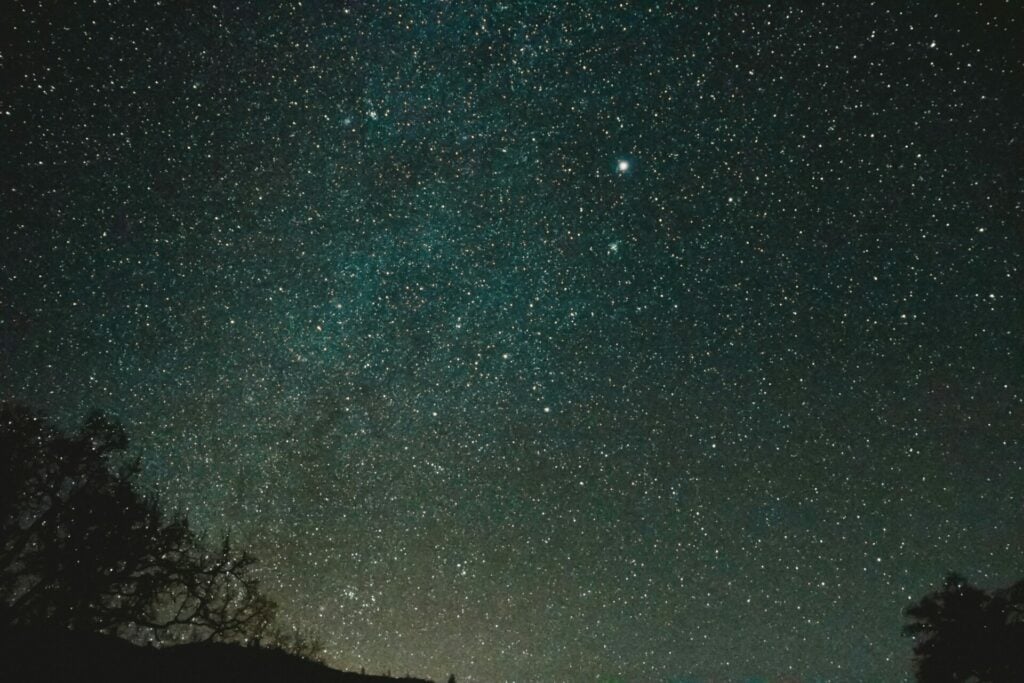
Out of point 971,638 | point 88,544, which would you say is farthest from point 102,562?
point 971,638

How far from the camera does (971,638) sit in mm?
21469

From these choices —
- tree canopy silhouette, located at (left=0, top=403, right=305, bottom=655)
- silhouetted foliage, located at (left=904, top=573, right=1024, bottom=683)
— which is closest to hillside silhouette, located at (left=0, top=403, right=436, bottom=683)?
tree canopy silhouette, located at (left=0, top=403, right=305, bottom=655)

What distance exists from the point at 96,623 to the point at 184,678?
25.0ft

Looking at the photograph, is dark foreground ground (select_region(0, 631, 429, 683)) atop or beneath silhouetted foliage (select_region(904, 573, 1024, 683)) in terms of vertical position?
beneath

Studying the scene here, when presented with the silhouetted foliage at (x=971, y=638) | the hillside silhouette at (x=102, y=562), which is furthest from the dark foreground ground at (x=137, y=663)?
the silhouetted foliage at (x=971, y=638)

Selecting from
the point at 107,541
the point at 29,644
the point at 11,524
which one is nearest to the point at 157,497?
the point at 107,541

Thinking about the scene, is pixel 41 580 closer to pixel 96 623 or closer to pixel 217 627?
pixel 96 623

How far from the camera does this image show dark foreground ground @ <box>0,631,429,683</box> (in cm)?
1153

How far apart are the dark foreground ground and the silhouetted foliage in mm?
17489

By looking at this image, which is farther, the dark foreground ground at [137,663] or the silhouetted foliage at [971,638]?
the silhouetted foliage at [971,638]

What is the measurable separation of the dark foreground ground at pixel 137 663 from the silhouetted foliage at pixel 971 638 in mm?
17489

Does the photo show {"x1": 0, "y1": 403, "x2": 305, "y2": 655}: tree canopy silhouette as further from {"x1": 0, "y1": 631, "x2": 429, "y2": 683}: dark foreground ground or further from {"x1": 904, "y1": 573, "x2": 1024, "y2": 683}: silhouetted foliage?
{"x1": 904, "y1": 573, "x2": 1024, "y2": 683}: silhouetted foliage

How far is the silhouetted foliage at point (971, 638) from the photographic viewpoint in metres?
20.8

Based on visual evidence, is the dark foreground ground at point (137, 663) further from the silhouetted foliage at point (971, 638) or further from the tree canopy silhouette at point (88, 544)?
the silhouetted foliage at point (971, 638)
